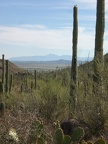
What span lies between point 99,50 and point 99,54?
1.02ft

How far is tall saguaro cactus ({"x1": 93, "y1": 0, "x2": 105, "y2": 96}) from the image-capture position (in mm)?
12461

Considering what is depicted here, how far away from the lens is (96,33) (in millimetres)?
14055

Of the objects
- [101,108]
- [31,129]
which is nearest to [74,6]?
[101,108]

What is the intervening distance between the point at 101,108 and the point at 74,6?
19.4ft

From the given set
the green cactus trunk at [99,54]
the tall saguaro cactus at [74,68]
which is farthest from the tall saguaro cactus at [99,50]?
the tall saguaro cactus at [74,68]

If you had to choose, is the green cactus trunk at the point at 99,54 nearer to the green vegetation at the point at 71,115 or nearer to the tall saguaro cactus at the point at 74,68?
the green vegetation at the point at 71,115

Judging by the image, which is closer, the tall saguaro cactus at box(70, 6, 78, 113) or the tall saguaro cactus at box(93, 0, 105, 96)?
the tall saguaro cactus at box(93, 0, 105, 96)

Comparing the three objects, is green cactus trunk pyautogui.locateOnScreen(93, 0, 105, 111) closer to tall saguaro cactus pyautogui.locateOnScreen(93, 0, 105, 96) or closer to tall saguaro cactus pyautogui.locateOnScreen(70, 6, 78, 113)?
tall saguaro cactus pyautogui.locateOnScreen(93, 0, 105, 96)

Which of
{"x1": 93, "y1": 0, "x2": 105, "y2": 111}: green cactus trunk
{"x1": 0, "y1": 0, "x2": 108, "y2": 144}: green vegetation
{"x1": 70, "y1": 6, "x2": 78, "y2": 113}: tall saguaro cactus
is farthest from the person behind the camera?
{"x1": 70, "y1": 6, "x2": 78, "y2": 113}: tall saguaro cactus

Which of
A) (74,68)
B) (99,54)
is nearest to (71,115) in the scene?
(74,68)

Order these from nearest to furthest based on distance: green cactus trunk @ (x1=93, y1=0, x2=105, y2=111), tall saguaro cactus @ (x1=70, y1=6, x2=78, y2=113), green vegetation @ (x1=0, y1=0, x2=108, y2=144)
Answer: green vegetation @ (x1=0, y1=0, x2=108, y2=144)
green cactus trunk @ (x1=93, y1=0, x2=105, y2=111)
tall saguaro cactus @ (x1=70, y1=6, x2=78, y2=113)

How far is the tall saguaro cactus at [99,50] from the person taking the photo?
12.5m

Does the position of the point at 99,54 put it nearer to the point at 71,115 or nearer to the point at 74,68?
the point at 74,68

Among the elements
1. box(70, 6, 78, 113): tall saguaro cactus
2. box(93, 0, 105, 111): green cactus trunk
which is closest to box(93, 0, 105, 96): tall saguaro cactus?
box(93, 0, 105, 111): green cactus trunk
